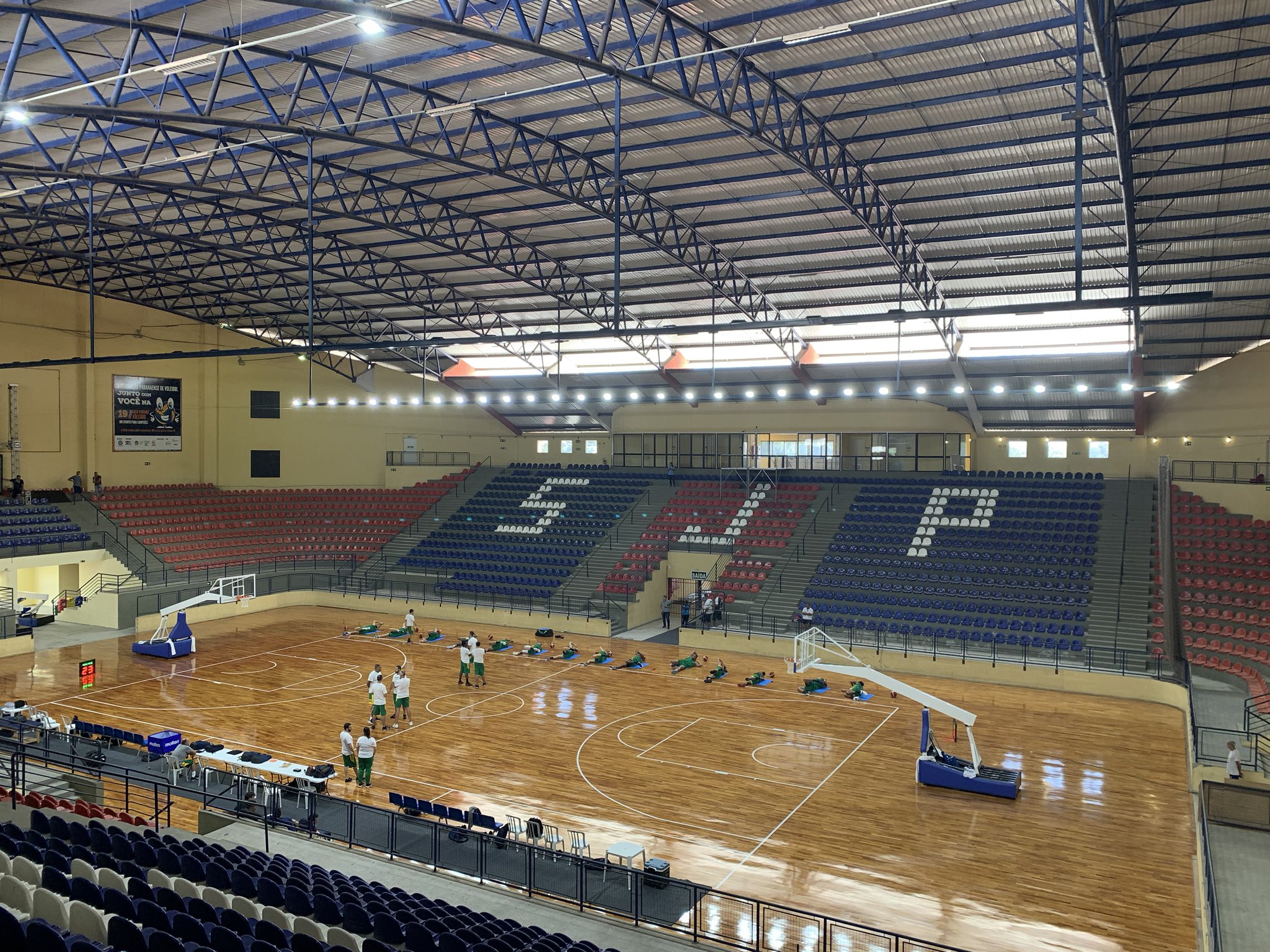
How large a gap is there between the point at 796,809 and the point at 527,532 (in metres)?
27.8

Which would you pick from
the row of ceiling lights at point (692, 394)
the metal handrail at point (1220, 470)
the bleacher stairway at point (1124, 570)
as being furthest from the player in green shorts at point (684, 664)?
the metal handrail at point (1220, 470)

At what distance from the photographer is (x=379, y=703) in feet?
74.7

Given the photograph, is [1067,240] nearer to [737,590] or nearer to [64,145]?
[737,590]

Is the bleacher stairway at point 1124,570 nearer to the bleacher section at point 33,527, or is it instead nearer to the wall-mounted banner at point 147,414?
the bleacher section at point 33,527

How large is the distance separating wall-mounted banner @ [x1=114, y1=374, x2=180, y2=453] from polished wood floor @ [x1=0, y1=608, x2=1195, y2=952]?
45.6 feet

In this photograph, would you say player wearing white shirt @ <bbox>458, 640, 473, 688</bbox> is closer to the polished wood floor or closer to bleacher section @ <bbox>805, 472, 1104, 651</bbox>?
the polished wood floor

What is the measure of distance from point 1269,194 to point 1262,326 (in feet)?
28.5

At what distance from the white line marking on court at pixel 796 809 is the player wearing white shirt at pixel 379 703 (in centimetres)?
1026

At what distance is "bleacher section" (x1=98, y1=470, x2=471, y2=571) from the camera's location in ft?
132

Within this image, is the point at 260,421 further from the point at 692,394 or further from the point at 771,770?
the point at 771,770

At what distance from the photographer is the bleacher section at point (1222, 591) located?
25219mm

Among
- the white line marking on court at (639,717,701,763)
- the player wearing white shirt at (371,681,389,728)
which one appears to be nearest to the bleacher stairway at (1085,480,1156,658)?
the white line marking on court at (639,717,701,763)

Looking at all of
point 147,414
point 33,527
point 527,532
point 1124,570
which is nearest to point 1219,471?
point 1124,570

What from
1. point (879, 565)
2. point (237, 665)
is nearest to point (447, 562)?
point (237, 665)
